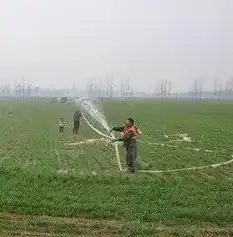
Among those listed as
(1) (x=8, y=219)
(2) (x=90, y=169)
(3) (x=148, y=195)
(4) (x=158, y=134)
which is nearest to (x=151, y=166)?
(2) (x=90, y=169)

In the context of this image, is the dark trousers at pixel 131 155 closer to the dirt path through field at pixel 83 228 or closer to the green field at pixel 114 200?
the green field at pixel 114 200

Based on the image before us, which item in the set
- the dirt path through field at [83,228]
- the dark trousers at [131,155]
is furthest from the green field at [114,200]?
the dark trousers at [131,155]

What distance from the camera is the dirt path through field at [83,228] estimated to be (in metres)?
9.15

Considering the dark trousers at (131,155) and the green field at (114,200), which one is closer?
the green field at (114,200)

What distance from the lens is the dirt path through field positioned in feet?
30.0

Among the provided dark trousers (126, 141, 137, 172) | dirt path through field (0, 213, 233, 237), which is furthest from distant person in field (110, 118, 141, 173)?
dirt path through field (0, 213, 233, 237)

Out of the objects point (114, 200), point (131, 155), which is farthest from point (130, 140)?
point (114, 200)

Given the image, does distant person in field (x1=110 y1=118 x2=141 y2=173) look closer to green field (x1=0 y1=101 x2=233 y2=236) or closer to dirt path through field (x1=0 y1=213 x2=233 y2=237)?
green field (x1=0 y1=101 x2=233 y2=236)

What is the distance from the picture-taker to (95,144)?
24.8 m

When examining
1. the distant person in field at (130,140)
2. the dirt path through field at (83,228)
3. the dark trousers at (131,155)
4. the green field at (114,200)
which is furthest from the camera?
the dark trousers at (131,155)

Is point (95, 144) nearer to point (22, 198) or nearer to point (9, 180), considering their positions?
point (9, 180)

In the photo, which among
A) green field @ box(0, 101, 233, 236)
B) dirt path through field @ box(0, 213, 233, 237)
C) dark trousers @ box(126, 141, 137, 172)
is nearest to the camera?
dirt path through field @ box(0, 213, 233, 237)

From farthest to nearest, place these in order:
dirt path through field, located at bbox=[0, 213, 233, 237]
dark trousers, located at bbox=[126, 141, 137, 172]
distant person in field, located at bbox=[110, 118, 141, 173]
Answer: dark trousers, located at bbox=[126, 141, 137, 172] → distant person in field, located at bbox=[110, 118, 141, 173] → dirt path through field, located at bbox=[0, 213, 233, 237]

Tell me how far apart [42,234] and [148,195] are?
139 inches
